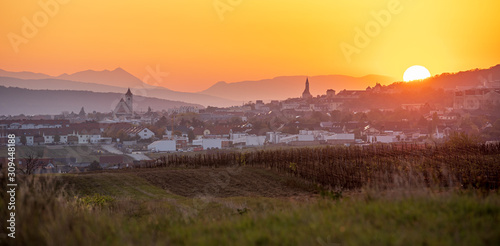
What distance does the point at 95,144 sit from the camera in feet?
229

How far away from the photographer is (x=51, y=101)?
172 meters

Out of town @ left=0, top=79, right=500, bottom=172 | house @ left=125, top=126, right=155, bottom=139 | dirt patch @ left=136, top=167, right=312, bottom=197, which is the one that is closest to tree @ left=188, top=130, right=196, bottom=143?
town @ left=0, top=79, right=500, bottom=172

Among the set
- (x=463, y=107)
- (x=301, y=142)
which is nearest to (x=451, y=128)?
(x=301, y=142)

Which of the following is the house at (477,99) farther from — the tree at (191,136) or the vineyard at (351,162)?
the vineyard at (351,162)

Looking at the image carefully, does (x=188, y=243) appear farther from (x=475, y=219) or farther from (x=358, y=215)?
(x=475, y=219)

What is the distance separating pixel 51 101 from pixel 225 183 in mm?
161613

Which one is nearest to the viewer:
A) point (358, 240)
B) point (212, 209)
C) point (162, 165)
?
point (358, 240)

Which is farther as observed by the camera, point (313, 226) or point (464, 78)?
point (464, 78)

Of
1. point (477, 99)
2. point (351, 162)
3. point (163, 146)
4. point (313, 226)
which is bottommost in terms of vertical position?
point (351, 162)

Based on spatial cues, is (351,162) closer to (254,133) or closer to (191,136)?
(191,136)

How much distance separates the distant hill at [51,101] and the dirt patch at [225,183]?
438 feet

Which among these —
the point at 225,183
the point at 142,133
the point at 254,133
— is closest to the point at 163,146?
the point at 142,133

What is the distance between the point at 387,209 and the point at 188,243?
9.32ft

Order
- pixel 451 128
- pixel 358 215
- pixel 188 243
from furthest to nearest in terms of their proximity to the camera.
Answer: pixel 451 128 < pixel 358 215 < pixel 188 243
